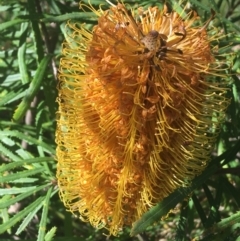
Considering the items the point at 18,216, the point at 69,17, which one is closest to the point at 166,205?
the point at 18,216

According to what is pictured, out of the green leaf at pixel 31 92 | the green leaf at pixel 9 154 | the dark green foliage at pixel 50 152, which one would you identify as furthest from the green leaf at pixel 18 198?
the green leaf at pixel 31 92

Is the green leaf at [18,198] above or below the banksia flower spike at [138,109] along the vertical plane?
below

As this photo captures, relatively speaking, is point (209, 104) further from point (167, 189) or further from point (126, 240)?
point (126, 240)

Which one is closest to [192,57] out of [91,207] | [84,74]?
[84,74]

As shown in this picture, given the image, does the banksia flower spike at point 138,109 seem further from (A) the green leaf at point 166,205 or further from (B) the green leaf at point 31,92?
(B) the green leaf at point 31,92

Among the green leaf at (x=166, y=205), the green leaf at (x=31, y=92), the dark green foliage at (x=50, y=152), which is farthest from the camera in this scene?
the green leaf at (x=31, y=92)
